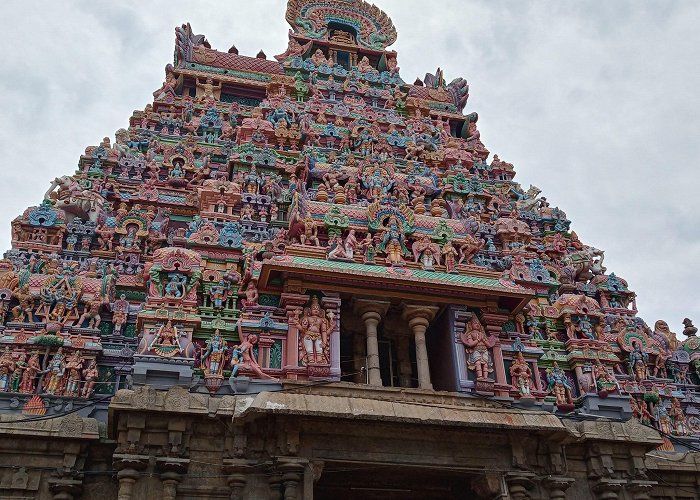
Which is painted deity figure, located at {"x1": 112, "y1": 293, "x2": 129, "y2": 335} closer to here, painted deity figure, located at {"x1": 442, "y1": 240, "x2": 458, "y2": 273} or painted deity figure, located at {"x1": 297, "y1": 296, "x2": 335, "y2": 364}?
painted deity figure, located at {"x1": 297, "y1": 296, "x2": 335, "y2": 364}

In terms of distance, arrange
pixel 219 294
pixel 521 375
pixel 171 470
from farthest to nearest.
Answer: pixel 521 375
pixel 219 294
pixel 171 470

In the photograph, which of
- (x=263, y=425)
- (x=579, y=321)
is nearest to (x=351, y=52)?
(x=579, y=321)

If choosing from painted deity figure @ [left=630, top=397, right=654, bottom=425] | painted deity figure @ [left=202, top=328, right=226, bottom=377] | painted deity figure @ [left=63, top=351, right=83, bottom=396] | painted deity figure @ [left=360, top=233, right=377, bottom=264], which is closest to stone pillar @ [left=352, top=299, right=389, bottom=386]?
painted deity figure @ [left=360, top=233, right=377, bottom=264]

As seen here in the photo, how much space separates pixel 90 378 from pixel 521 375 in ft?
27.5

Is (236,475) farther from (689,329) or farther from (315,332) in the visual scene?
(689,329)

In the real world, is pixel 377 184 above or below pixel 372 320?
above

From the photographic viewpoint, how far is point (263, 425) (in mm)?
10766

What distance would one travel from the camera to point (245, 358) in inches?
474

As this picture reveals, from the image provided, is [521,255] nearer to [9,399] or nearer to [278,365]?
[278,365]

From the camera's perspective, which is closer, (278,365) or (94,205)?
(278,365)

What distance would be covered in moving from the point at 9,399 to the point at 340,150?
419 inches

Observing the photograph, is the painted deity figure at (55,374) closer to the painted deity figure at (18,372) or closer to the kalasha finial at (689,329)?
the painted deity figure at (18,372)

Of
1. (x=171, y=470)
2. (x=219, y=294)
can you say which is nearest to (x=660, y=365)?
(x=219, y=294)

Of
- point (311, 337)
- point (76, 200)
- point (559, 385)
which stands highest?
point (76, 200)
